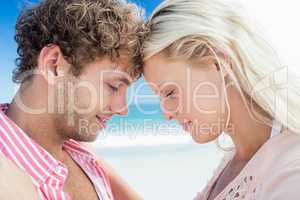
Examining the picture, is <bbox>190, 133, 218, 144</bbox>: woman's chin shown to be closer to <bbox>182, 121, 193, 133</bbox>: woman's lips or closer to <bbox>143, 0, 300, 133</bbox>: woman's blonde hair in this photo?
<bbox>182, 121, 193, 133</bbox>: woman's lips

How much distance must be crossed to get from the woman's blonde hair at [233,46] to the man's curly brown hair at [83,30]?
24 cm

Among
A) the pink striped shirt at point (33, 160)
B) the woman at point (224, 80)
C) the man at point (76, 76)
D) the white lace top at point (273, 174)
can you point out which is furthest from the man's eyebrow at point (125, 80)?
the white lace top at point (273, 174)

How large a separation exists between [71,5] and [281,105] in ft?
2.89

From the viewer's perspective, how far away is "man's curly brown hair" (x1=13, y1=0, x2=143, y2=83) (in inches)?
63.8

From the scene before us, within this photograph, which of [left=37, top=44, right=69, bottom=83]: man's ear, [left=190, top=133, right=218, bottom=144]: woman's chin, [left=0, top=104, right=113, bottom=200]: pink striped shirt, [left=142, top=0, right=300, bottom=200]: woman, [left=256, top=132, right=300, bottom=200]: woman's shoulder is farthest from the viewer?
[left=37, top=44, right=69, bottom=83]: man's ear

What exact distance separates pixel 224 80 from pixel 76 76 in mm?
600

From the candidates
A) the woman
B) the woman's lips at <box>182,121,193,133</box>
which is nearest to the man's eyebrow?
the woman

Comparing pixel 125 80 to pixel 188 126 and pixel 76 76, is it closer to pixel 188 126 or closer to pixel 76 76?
pixel 76 76

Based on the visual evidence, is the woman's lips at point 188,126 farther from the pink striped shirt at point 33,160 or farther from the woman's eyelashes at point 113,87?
the pink striped shirt at point 33,160

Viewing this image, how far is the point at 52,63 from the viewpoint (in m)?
1.62

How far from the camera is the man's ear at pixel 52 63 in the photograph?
159 centimetres

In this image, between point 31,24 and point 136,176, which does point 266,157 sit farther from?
point 136,176

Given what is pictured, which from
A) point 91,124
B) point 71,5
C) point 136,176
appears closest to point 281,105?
point 91,124

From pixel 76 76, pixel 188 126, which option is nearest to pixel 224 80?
pixel 188 126
